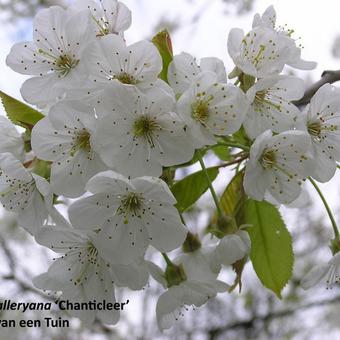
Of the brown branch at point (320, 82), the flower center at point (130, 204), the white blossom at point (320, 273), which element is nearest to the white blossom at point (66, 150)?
the flower center at point (130, 204)

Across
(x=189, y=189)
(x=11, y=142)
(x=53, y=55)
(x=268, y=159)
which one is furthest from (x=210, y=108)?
(x=11, y=142)

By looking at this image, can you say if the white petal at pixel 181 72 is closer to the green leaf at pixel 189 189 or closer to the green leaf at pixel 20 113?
the green leaf at pixel 189 189

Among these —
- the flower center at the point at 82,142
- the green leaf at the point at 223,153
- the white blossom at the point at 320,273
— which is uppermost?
the flower center at the point at 82,142

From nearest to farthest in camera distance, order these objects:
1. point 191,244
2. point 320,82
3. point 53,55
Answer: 1. point 53,55
2. point 320,82
3. point 191,244

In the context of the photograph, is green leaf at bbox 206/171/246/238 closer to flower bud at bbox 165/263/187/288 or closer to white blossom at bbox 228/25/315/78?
flower bud at bbox 165/263/187/288

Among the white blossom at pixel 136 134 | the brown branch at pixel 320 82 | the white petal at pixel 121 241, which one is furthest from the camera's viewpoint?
the brown branch at pixel 320 82

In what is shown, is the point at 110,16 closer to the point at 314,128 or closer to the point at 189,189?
the point at 189,189
